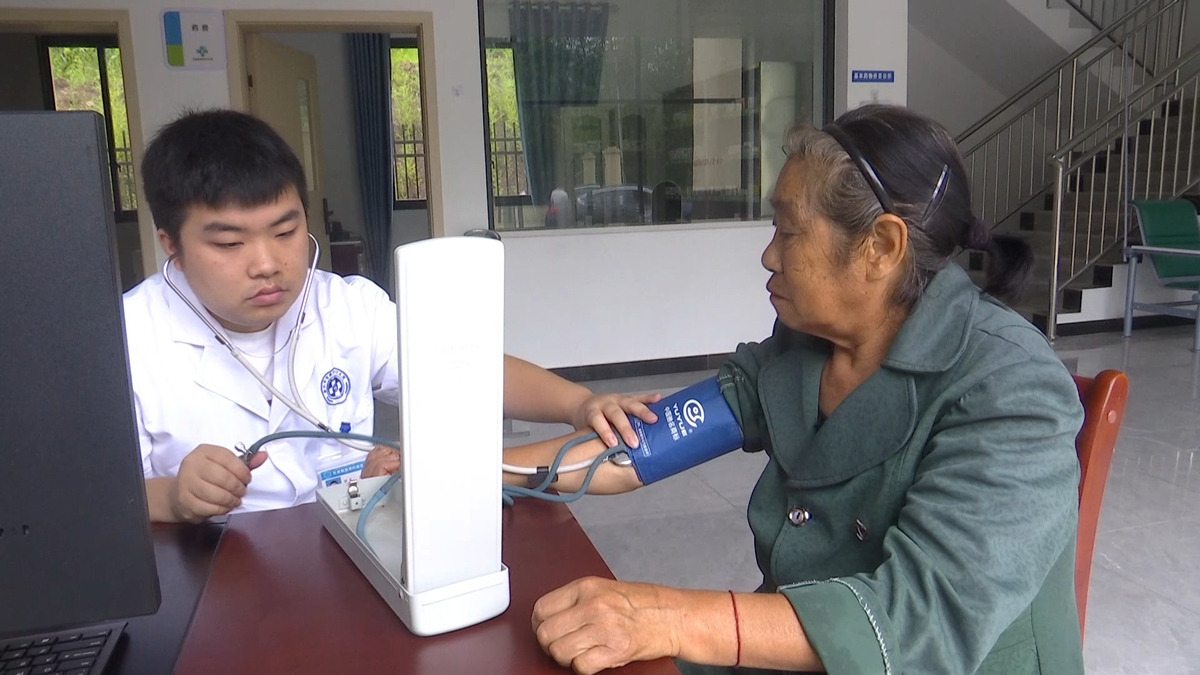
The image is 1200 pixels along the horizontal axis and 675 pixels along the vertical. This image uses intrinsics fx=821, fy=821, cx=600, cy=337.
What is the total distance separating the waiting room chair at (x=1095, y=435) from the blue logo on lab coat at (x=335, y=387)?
3.30 ft

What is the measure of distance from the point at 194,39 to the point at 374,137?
3.69 meters

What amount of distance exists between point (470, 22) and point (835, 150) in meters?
3.74

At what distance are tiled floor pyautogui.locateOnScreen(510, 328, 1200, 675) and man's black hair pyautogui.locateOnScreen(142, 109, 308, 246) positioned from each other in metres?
1.57

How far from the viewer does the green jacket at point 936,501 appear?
0.71 metres

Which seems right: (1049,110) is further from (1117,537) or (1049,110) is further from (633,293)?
(1117,537)

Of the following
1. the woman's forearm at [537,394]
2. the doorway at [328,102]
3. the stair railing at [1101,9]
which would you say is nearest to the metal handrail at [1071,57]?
the stair railing at [1101,9]

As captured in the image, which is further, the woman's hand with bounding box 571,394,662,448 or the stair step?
the stair step

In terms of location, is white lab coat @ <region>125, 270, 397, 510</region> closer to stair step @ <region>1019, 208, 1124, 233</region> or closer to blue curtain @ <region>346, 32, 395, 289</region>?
stair step @ <region>1019, 208, 1124, 233</region>

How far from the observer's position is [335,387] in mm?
1283

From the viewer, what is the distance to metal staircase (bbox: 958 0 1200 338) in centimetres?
555

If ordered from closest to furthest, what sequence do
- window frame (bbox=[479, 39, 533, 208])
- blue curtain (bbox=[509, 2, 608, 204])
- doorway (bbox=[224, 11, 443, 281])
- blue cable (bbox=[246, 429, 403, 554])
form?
1. blue cable (bbox=[246, 429, 403, 554])
2. doorway (bbox=[224, 11, 443, 281])
3. window frame (bbox=[479, 39, 533, 208])
4. blue curtain (bbox=[509, 2, 608, 204])

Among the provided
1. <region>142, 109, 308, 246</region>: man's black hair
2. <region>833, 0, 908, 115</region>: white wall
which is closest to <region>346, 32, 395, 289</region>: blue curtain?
<region>833, 0, 908, 115</region>: white wall

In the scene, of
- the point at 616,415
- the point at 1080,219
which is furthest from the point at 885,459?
the point at 1080,219

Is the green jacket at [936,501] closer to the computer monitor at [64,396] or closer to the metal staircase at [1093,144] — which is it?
the computer monitor at [64,396]
